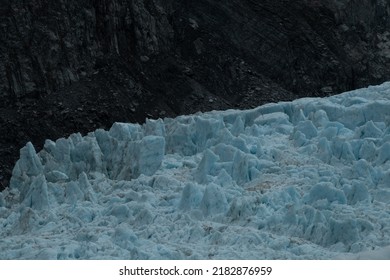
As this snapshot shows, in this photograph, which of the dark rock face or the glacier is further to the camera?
the dark rock face

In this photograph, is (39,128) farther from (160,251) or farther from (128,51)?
(160,251)

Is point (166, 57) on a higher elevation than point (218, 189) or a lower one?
higher

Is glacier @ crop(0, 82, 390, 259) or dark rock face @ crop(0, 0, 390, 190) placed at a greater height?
dark rock face @ crop(0, 0, 390, 190)

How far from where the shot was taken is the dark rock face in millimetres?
24616

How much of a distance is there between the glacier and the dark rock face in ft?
14.0

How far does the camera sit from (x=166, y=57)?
87.8 feet

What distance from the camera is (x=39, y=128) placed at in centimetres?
2425

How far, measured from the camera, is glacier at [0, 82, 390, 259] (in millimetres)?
15562

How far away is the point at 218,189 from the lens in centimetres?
1698

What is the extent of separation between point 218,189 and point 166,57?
407 inches

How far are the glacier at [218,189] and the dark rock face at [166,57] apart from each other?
4280mm

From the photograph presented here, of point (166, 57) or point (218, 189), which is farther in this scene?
point (166, 57)

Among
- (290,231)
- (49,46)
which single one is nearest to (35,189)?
(290,231)

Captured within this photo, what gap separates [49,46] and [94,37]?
4.66 feet
